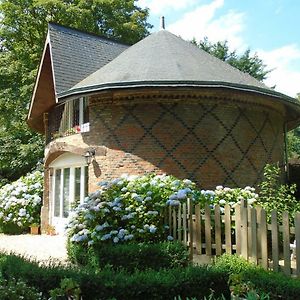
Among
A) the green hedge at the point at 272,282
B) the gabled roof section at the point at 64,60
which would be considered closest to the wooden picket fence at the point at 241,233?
the green hedge at the point at 272,282

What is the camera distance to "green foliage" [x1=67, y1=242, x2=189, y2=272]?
284 inches

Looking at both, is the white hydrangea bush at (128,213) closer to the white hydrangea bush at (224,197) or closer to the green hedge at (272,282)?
the white hydrangea bush at (224,197)

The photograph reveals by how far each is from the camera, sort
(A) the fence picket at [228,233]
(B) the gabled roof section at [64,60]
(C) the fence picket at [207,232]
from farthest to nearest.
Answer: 1. (B) the gabled roof section at [64,60]
2. (C) the fence picket at [207,232]
3. (A) the fence picket at [228,233]

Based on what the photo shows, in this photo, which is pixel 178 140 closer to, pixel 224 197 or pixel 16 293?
pixel 224 197

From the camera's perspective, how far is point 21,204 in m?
16.4

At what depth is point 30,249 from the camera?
1113cm

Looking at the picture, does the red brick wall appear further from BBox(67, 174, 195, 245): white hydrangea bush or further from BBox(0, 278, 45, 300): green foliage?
BBox(0, 278, 45, 300): green foliage

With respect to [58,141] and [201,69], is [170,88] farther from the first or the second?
[58,141]

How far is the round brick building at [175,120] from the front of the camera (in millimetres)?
11906

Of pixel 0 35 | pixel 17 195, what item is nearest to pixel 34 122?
pixel 17 195

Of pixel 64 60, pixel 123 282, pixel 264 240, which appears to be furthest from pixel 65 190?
pixel 123 282

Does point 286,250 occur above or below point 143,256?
above

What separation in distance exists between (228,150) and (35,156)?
15341 mm

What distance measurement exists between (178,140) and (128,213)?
152 inches
